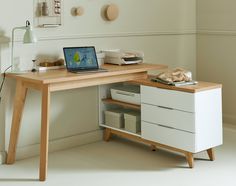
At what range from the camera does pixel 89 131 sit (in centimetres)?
421

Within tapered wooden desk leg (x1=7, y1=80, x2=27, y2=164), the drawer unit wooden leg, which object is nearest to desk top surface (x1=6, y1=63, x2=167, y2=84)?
tapered wooden desk leg (x1=7, y1=80, x2=27, y2=164)

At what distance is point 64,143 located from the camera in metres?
4.03

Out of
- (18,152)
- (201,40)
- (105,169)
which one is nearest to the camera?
(105,169)

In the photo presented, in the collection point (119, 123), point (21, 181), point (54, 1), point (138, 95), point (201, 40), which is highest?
point (54, 1)

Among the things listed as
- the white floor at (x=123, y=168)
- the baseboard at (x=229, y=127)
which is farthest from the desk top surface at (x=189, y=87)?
the baseboard at (x=229, y=127)

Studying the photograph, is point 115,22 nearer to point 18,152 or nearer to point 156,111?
point 156,111

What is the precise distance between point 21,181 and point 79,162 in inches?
22.8

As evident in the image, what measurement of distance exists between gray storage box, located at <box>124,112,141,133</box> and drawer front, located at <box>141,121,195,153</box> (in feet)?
0.42

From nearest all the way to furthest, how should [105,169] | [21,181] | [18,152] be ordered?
[21,181] < [105,169] < [18,152]

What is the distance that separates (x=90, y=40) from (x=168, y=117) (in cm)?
108

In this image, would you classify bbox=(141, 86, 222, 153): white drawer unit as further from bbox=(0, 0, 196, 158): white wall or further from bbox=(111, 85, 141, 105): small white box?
bbox=(0, 0, 196, 158): white wall

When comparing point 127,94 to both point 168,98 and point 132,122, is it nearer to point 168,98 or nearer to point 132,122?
point 132,122

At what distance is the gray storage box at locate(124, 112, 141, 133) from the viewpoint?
392 centimetres

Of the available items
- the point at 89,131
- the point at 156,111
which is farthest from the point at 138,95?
the point at 89,131
